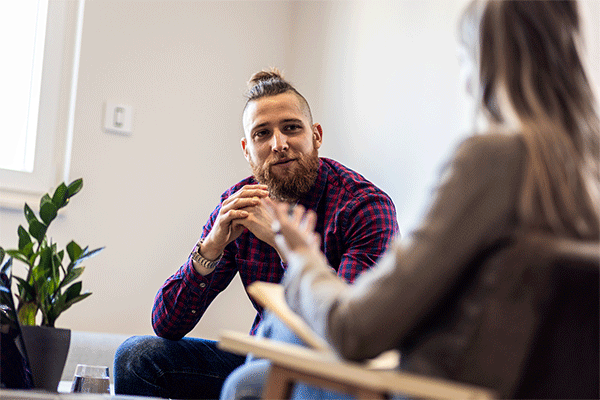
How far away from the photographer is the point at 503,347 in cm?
71

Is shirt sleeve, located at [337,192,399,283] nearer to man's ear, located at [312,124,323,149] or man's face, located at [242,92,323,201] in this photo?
man's face, located at [242,92,323,201]

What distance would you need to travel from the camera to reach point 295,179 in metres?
1.90

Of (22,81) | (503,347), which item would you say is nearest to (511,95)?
Result: (503,347)

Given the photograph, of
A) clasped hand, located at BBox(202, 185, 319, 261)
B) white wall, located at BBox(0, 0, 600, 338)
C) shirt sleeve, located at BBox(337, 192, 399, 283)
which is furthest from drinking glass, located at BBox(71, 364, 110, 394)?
white wall, located at BBox(0, 0, 600, 338)

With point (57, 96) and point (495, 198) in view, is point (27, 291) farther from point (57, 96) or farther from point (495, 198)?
point (57, 96)

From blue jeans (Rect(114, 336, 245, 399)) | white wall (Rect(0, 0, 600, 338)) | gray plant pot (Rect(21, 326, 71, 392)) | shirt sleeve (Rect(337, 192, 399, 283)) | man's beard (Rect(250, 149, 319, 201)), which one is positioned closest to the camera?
gray plant pot (Rect(21, 326, 71, 392))

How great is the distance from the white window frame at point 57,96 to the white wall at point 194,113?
4cm

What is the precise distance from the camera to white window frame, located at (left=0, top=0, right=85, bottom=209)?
2.47 meters

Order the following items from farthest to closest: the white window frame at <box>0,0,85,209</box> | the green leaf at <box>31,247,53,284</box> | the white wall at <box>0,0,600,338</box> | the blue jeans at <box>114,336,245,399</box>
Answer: the white window frame at <box>0,0,85,209</box> < the white wall at <box>0,0,600,338</box> < the blue jeans at <box>114,336,245,399</box> < the green leaf at <box>31,247,53,284</box>

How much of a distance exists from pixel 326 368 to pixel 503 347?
0.19m

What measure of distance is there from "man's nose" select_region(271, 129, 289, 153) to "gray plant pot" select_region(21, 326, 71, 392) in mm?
803

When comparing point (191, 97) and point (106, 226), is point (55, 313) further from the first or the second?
point (191, 97)

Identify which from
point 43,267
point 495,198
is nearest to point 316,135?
point 43,267

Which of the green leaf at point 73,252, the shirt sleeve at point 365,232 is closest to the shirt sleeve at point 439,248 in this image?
the shirt sleeve at point 365,232
